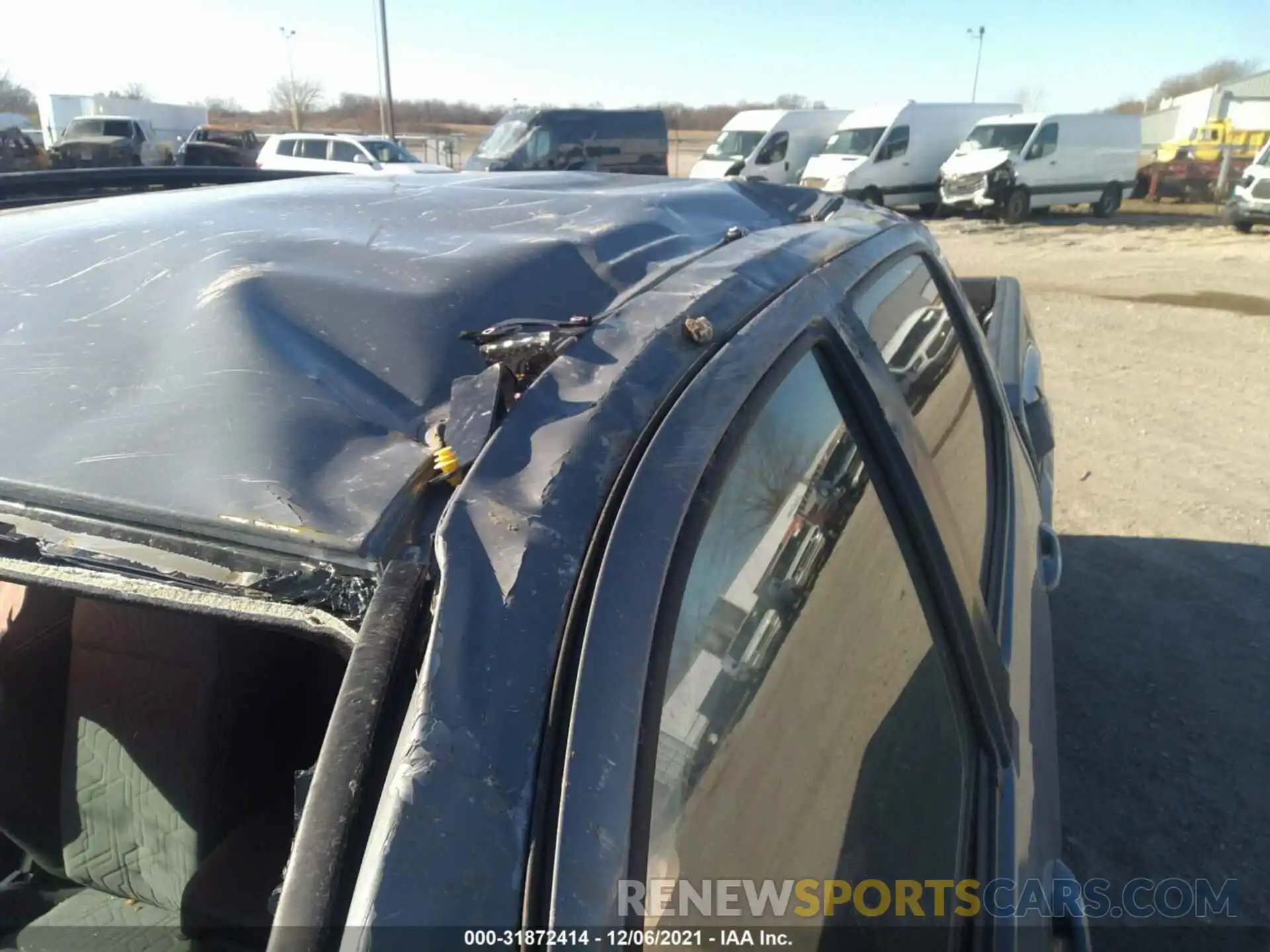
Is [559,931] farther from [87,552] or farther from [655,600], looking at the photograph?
[87,552]

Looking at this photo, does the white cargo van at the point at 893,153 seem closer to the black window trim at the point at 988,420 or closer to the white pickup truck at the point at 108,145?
the white pickup truck at the point at 108,145

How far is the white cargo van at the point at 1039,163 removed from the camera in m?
20.2

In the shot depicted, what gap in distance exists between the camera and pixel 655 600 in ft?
2.51

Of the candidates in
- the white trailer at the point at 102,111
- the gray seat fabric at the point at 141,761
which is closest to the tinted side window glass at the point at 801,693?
the gray seat fabric at the point at 141,761

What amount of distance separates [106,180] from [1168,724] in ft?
12.4

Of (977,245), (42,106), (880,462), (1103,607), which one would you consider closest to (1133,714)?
(1103,607)

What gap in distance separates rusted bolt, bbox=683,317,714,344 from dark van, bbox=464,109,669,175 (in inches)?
757

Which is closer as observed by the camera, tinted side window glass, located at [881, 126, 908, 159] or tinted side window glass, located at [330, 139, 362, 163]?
tinted side window glass, located at [330, 139, 362, 163]

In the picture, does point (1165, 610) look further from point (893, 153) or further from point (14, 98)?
point (14, 98)

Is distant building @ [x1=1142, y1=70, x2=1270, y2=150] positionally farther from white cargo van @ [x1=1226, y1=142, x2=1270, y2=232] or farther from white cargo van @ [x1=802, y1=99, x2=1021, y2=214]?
white cargo van @ [x1=1226, y1=142, x2=1270, y2=232]

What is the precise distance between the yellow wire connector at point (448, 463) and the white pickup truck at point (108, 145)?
88.3ft

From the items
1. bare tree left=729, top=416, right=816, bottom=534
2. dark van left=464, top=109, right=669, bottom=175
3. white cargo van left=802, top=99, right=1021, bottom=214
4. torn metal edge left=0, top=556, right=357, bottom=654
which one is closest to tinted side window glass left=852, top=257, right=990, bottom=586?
bare tree left=729, top=416, right=816, bottom=534

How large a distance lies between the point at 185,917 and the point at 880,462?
1.15m

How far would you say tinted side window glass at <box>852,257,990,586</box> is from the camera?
63.4 inches
